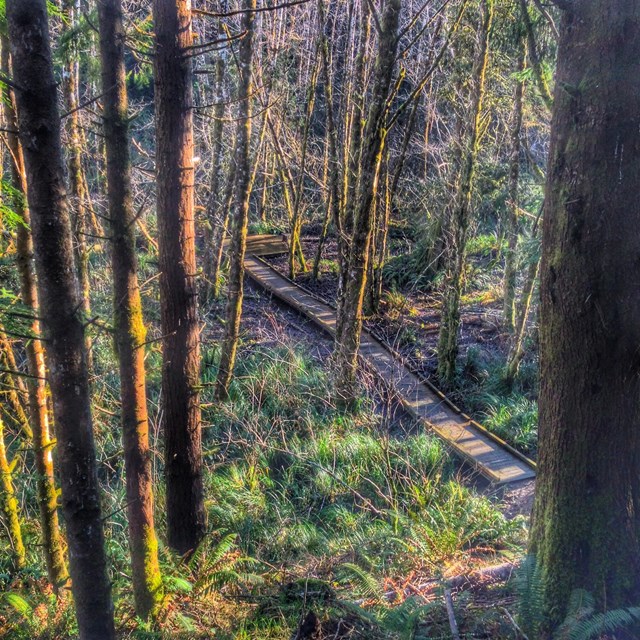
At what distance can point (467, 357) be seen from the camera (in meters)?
12.6

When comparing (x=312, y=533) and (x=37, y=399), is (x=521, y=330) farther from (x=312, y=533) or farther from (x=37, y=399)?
(x=37, y=399)

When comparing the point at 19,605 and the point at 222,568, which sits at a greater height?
the point at 19,605

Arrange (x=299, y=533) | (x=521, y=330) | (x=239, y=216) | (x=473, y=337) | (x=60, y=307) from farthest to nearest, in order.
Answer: (x=473, y=337) → (x=521, y=330) → (x=239, y=216) → (x=299, y=533) → (x=60, y=307)

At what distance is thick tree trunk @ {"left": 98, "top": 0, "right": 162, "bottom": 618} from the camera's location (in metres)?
4.69

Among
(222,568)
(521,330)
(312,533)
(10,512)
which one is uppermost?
(521,330)

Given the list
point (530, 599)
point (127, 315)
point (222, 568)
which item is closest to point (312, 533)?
point (222, 568)

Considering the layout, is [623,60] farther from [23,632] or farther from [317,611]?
[23,632]

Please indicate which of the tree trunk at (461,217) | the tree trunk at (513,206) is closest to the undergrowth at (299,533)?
the tree trunk at (461,217)

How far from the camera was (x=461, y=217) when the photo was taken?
11211 mm

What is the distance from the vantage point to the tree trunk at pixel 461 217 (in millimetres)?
10383

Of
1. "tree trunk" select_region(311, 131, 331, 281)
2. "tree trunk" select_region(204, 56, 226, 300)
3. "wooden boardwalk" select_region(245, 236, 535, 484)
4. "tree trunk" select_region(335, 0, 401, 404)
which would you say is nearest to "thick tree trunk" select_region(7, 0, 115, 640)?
"wooden boardwalk" select_region(245, 236, 535, 484)

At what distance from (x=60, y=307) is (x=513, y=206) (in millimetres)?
10399

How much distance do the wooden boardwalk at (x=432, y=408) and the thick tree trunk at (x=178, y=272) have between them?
12.3 ft

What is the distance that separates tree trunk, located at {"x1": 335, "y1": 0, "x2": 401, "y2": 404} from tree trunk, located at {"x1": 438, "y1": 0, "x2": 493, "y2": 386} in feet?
5.63
